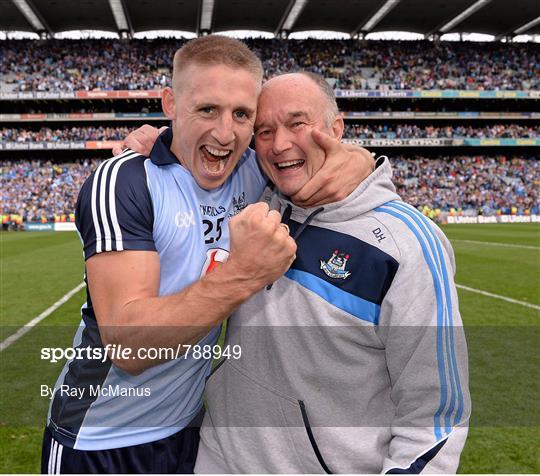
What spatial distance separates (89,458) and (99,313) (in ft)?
2.57

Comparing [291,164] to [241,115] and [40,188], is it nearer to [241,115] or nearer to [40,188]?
[241,115]

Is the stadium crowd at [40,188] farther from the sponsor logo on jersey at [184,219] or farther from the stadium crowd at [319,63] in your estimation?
the sponsor logo on jersey at [184,219]

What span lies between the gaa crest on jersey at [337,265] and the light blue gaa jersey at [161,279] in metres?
0.54

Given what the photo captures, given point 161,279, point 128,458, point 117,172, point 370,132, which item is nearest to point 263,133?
point 117,172

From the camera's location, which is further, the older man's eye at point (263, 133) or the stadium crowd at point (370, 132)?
the stadium crowd at point (370, 132)

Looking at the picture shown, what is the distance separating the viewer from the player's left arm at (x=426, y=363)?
1715mm

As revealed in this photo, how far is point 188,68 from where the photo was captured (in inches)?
82.4

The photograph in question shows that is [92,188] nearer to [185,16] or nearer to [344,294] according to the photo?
[344,294]

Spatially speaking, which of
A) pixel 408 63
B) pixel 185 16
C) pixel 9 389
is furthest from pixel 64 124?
pixel 9 389

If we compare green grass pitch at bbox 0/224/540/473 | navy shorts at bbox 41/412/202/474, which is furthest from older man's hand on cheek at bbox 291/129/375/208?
green grass pitch at bbox 0/224/540/473

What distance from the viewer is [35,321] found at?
830cm

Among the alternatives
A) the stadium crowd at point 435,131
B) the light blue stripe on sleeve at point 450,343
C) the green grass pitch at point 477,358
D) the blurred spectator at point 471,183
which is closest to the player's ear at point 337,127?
the light blue stripe on sleeve at point 450,343

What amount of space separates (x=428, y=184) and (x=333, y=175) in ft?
145

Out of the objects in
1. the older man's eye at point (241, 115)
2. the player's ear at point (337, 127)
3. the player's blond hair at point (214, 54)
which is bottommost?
the player's ear at point (337, 127)
